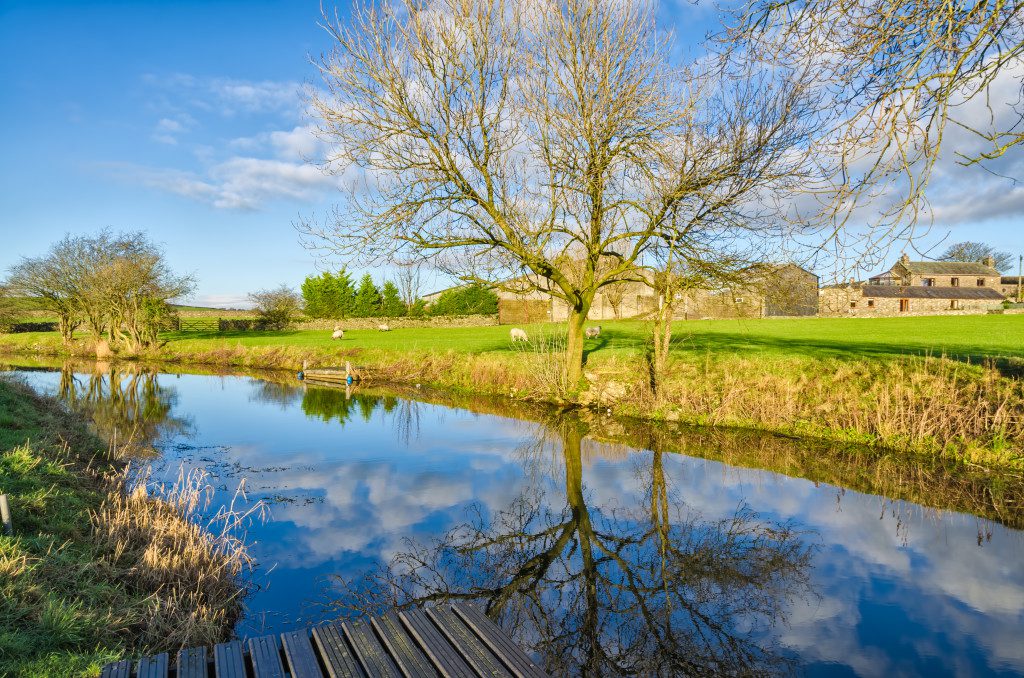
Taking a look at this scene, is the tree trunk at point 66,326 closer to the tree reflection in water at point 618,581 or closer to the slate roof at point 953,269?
the tree reflection in water at point 618,581

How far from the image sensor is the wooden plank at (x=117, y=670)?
4.02 metres

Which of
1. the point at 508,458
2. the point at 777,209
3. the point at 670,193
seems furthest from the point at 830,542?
the point at 670,193

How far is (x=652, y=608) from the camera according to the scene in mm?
6559

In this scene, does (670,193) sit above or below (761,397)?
above

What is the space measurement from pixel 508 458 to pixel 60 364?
114 feet

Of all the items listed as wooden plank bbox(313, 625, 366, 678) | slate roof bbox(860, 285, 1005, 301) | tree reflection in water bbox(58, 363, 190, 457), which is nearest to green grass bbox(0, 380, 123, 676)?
wooden plank bbox(313, 625, 366, 678)

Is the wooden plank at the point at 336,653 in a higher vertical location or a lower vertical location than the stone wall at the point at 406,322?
lower

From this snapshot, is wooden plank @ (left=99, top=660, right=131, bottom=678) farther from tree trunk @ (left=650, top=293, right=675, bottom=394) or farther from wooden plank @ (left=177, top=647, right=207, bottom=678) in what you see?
tree trunk @ (left=650, top=293, right=675, bottom=394)

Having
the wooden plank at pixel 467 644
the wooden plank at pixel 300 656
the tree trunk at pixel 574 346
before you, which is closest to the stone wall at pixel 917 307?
the tree trunk at pixel 574 346

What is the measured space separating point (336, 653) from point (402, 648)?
0.50m

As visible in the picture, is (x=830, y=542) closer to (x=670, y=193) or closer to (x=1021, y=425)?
(x=1021, y=425)

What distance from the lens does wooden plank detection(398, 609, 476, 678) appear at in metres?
4.21

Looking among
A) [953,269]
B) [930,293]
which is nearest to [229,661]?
[930,293]

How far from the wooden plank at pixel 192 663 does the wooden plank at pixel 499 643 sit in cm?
200
